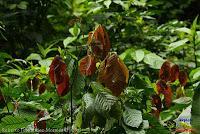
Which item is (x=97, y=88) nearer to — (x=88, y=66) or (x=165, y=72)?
(x=88, y=66)

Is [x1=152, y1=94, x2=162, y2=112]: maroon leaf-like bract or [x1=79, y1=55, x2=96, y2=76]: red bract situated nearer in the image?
[x1=79, y1=55, x2=96, y2=76]: red bract

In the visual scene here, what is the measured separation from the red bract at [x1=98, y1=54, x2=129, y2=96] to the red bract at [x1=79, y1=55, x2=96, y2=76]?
4cm

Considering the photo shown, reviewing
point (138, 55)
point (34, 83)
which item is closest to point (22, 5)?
point (138, 55)

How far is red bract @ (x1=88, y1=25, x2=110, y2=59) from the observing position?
40.9 inches

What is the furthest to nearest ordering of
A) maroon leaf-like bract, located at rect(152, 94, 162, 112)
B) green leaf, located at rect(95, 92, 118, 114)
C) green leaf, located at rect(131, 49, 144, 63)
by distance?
green leaf, located at rect(131, 49, 144, 63), maroon leaf-like bract, located at rect(152, 94, 162, 112), green leaf, located at rect(95, 92, 118, 114)

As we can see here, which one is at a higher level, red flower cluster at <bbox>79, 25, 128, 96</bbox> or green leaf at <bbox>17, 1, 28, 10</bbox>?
red flower cluster at <bbox>79, 25, 128, 96</bbox>

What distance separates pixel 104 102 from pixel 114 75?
7 cm

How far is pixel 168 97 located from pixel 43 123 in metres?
0.41

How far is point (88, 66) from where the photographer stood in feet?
3.32

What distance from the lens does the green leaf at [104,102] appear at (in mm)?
927

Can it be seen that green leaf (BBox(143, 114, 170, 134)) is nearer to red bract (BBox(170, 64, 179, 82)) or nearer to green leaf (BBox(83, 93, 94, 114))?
green leaf (BBox(83, 93, 94, 114))

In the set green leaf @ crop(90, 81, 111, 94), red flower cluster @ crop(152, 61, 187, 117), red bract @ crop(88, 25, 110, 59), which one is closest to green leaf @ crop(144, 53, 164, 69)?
red flower cluster @ crop(152, 61, 187, 117)

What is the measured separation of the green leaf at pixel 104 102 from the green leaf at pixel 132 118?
0.05 meters

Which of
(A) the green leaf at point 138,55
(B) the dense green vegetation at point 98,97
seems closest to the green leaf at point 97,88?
(B) the dense green vegetation at point 98,97
